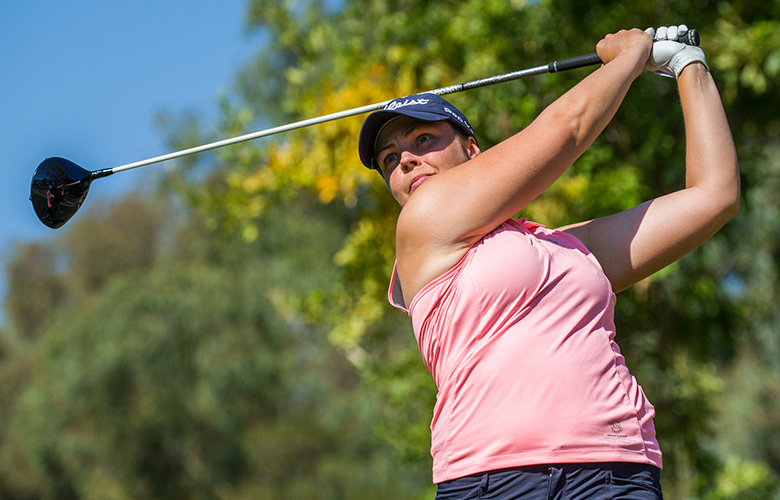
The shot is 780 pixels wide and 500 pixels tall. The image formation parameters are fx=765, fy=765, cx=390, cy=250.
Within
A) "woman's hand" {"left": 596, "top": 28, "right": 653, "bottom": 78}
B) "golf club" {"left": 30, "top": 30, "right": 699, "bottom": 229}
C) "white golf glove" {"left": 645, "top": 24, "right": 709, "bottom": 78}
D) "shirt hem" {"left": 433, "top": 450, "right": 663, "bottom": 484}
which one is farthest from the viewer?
"golf club" {"left": 30, "top": 30, "right": 699, "bottom": 229}

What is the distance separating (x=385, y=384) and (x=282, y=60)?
11.7 m

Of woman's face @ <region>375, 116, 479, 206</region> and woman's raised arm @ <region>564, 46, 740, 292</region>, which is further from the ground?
woman's face @ <region>375, 116, 479, 206</region>

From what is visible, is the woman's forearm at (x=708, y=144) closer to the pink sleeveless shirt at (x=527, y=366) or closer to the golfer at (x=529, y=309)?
the golfer at (x=529, y=309)

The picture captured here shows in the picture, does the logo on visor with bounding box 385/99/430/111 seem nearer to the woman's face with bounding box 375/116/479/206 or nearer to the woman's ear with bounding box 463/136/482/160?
the woman's face with bounding box 375/116/479/206

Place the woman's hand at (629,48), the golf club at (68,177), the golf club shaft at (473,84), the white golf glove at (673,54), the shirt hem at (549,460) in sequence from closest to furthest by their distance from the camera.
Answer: the shirt hem at (549,460) → the woman's hand at (629,48) → the white golf glove at (673,54) → the golf club shaft at (473,84) → the golf club at (68,177)

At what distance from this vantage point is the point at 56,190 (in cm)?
206

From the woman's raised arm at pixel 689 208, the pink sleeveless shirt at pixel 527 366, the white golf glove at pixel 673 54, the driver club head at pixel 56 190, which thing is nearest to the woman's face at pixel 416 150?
the pink sleeveless shirt at pixel 527 366

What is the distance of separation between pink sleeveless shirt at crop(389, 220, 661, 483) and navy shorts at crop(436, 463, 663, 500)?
0.02 metres

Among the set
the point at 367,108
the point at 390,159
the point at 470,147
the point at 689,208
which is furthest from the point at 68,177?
the point at 689,208

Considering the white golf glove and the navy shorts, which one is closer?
the navy shorts

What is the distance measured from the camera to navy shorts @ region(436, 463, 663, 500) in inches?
51.2

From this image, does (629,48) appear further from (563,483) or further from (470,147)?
(563,483)

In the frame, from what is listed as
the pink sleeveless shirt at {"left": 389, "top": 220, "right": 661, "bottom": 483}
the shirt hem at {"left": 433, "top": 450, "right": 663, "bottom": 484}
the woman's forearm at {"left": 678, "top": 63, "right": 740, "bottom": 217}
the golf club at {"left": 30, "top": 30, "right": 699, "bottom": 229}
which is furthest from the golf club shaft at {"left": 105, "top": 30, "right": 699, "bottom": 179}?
the shirt hem at {"left": 433, "top": 450, "right": 663, "bottom": 484}

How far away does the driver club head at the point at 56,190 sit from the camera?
2.04 metres
